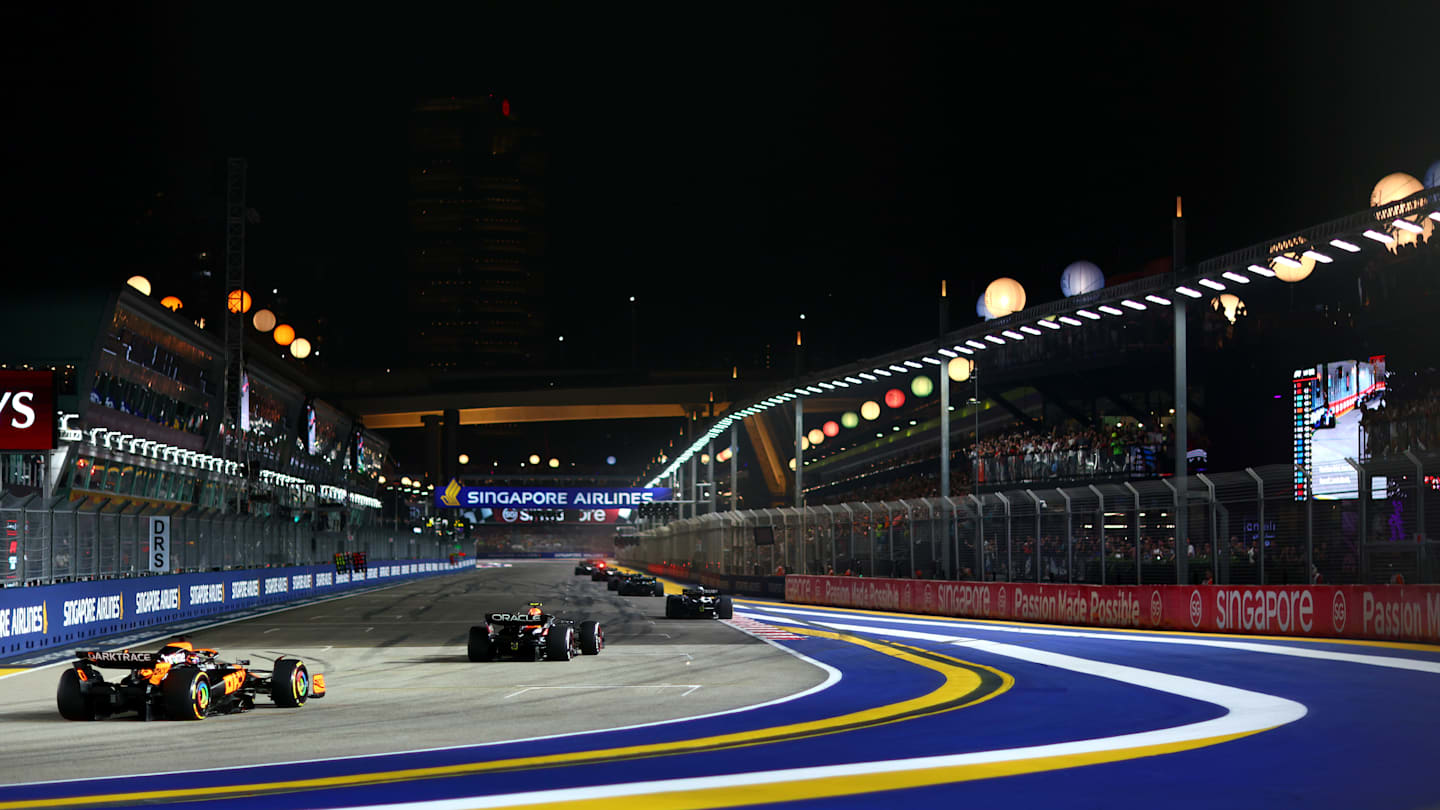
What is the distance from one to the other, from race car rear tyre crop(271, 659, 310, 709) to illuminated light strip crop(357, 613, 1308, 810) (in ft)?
20.6

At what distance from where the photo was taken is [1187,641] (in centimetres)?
2470

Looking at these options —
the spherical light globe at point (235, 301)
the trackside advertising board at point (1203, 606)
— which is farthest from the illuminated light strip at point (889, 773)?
the spherical light globe at point (235, 301)

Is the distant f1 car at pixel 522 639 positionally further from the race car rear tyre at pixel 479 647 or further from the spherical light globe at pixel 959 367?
the spherical light globe at pixel 959 367

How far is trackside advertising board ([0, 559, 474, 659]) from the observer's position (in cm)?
2398

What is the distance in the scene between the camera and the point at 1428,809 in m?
8.50

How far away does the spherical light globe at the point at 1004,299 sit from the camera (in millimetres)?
38094

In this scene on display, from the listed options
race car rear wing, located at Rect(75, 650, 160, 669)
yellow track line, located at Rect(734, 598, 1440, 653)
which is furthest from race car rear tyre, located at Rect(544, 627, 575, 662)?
yellow track line, located at Rect(734, 598, 1440, 653)

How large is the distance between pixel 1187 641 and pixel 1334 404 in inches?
527

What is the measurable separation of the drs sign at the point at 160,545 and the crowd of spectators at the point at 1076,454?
24.2 meters

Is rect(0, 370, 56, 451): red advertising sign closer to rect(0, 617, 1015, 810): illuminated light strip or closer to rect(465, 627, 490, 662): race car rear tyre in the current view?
rect(465, 627, 490, 662): race car rear tyre

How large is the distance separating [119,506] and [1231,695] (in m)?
22.4

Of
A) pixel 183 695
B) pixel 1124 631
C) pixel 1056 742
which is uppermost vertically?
pixel 183 695

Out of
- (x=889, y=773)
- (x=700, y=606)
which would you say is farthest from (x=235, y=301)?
(x=889, y=773)

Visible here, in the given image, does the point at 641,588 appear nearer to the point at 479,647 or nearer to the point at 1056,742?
the point at 479,647
